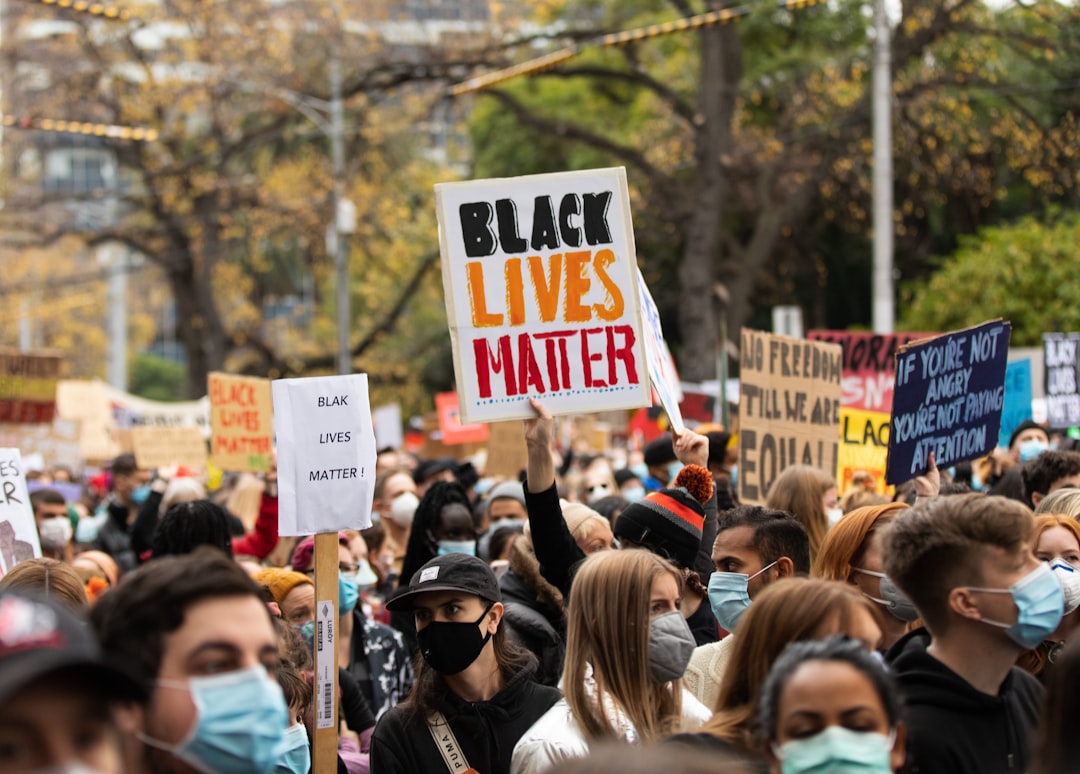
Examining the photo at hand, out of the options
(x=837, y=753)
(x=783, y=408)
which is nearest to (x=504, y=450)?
(x=783, y=408)

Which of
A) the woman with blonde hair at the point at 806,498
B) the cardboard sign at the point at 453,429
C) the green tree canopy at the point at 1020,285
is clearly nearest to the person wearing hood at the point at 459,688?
the woman with blonde hair at the point at 806,498

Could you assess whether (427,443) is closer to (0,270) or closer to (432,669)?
(432,669)

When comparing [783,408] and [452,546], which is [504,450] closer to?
[783,408]

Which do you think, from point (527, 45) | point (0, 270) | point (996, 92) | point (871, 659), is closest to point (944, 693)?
point (871, 659)

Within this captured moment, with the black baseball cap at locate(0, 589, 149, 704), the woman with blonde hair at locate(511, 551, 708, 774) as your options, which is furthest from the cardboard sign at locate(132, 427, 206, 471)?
the black baseball cap at locate(0, 589, 149, 704)

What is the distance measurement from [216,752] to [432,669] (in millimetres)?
1775

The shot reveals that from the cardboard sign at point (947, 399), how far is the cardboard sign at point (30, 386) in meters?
10.2

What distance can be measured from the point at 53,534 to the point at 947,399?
14.9 ft

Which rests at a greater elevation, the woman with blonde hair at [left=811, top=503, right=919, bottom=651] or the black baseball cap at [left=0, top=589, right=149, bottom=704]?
the black baseball cap at [left=0, top=589, right=149, bottom=704]

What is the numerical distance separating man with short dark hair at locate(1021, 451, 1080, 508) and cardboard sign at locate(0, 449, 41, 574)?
14.0 ft

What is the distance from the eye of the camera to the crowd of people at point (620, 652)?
2553 millimetres

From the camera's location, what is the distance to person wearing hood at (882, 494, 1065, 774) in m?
3.36

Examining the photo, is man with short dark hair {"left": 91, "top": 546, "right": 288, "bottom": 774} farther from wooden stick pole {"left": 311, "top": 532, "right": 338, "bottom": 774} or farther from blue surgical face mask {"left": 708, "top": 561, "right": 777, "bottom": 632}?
blue surgical face mask {"left": 708, "top": 561, "right": 777, "bottom": 632}

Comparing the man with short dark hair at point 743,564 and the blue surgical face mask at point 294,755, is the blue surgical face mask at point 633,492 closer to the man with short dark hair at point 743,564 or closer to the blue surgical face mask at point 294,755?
the man with short dark hair at point 743,564
